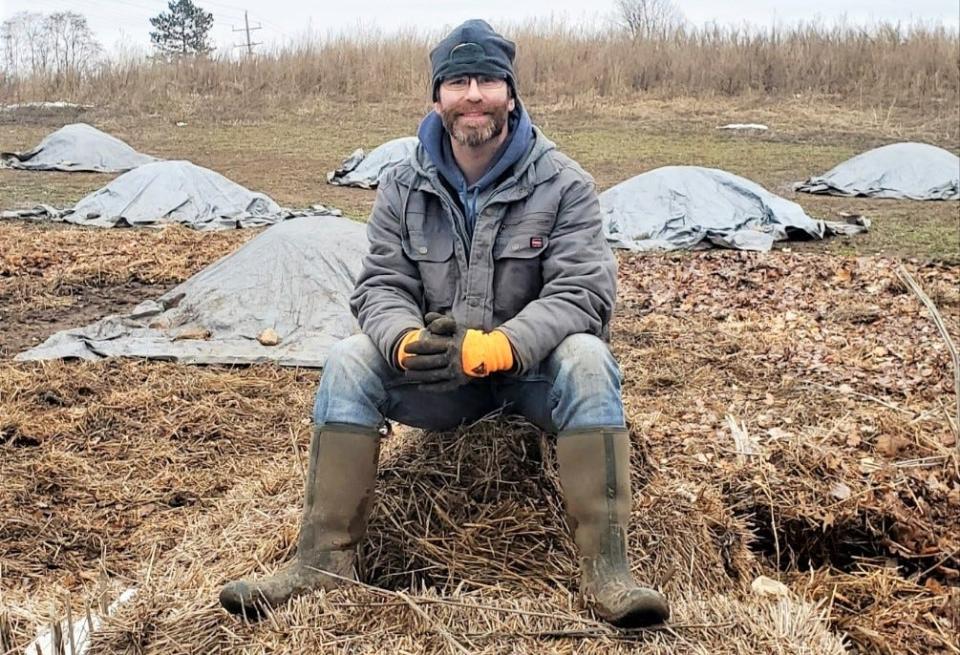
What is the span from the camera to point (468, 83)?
9.37 ft

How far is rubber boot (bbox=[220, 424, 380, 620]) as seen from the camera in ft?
8.17

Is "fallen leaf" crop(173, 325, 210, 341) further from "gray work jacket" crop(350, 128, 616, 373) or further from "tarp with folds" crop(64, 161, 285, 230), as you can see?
"tarp with folds" crop(64, 161, 285, 230)

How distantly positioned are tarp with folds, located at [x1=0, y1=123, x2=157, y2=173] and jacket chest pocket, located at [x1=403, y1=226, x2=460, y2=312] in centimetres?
1599

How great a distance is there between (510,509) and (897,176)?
44.8 feet

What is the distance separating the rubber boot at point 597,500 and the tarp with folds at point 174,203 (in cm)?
1005

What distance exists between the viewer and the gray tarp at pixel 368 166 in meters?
16.4

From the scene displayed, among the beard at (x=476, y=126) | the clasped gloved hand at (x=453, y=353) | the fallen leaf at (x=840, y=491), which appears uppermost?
the beard at (x=476, y=126)

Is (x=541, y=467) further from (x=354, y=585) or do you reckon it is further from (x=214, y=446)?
(x=214, y=446)

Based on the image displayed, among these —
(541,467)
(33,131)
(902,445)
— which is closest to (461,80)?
(541,467)

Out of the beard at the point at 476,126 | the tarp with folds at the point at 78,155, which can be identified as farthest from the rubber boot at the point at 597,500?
the tarp with folds at the point at 78,155

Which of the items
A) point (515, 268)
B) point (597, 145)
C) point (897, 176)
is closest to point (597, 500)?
point (515, 268)

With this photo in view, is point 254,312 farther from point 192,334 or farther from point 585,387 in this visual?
point 585,387

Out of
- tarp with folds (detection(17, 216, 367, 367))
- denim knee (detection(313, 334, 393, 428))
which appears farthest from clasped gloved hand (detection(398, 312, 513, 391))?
tarp with folds (detection(17, 216, 367, 367))

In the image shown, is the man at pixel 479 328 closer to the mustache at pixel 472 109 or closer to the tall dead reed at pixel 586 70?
the mustache at pixel 472 109
